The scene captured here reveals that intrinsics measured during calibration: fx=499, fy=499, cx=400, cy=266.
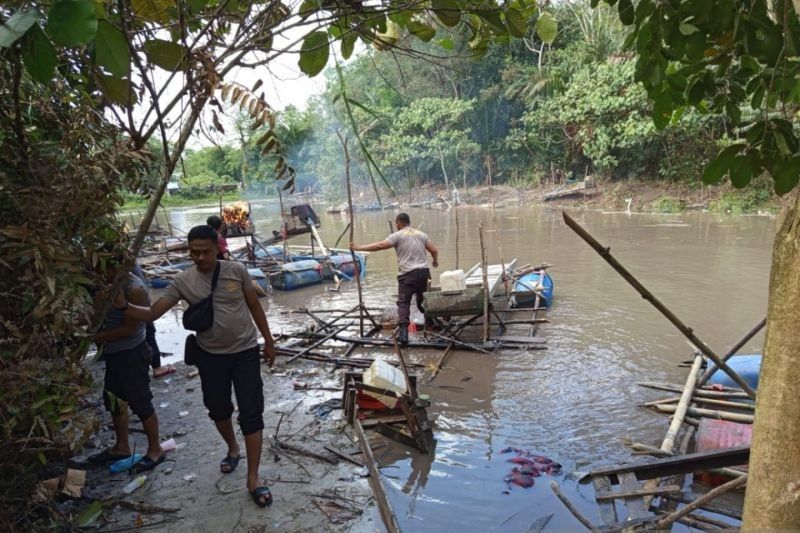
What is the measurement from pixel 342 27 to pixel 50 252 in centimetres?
154

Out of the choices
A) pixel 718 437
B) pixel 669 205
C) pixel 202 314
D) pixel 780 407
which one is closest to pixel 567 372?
pixel 718 437

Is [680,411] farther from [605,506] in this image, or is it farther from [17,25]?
[17,25]

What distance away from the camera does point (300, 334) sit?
338 inches

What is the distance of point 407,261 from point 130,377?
4762mm

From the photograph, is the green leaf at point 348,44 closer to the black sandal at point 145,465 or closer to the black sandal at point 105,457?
the black sandal at point 145,465

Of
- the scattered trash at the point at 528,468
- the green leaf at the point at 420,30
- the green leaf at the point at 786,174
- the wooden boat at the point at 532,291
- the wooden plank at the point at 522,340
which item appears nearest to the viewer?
the green leaf at the point at 786,174

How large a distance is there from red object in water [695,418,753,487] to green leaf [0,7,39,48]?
15.8 ft

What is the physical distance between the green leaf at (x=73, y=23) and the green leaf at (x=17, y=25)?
35 mm

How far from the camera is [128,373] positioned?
13.2 feet

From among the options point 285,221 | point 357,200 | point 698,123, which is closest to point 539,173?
point 698,123

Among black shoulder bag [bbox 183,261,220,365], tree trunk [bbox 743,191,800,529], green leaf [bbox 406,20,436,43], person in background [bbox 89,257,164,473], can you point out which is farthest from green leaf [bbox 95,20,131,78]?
person in background [bbox 89,257,164,473]

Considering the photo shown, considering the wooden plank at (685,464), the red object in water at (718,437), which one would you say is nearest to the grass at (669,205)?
the red object in water at (718,437)

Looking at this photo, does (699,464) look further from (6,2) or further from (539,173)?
(539,173)

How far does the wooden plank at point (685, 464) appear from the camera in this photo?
3400 millimetres
